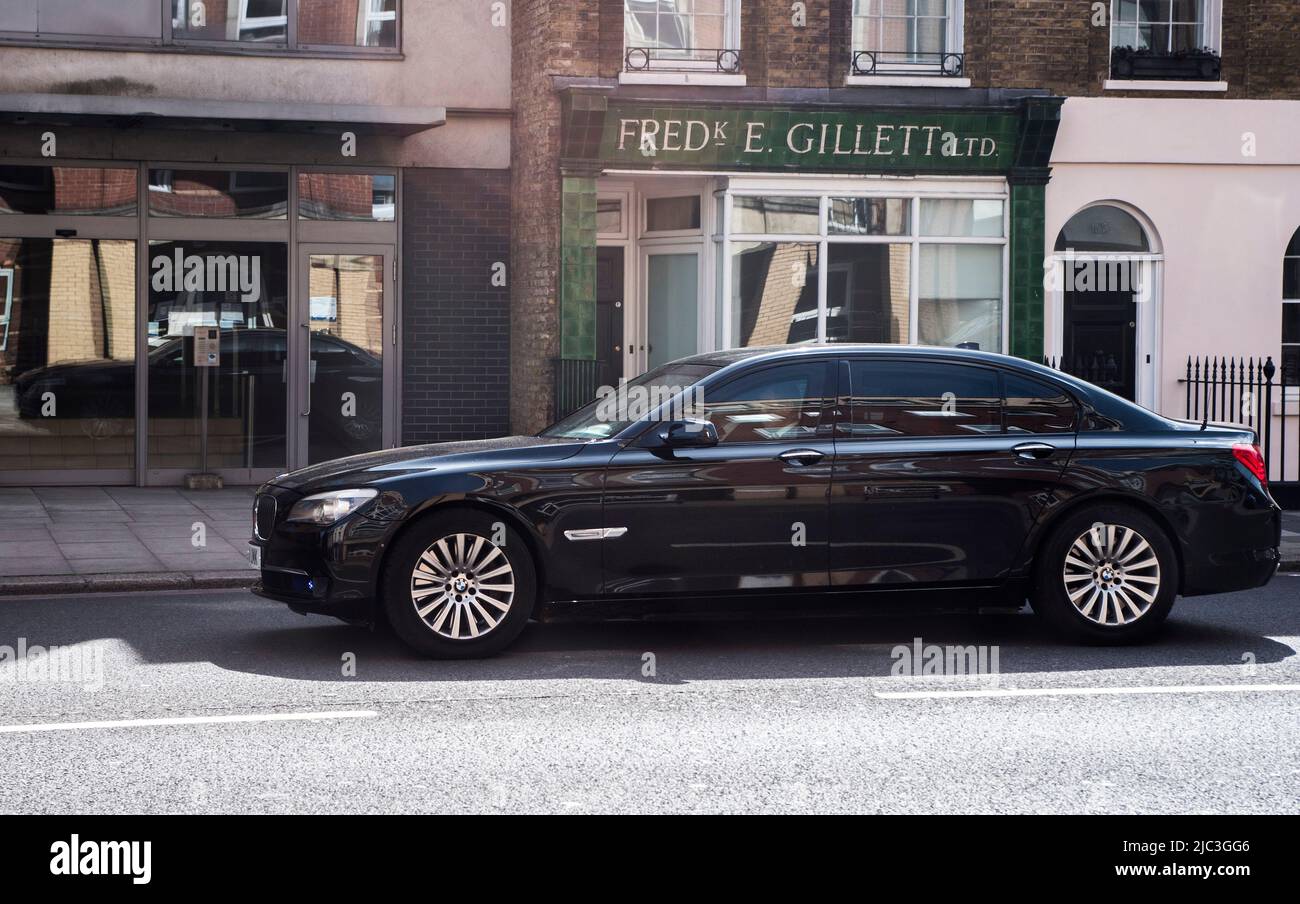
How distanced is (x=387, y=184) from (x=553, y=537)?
32.2 feet

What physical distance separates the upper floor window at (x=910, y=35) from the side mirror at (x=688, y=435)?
33.6 feet

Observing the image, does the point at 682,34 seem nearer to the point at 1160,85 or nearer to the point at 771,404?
the point at 1160,85

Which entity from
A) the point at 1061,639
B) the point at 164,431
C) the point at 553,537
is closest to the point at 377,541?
the point at 553,537

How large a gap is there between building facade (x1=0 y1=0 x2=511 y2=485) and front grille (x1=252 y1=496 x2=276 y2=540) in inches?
320

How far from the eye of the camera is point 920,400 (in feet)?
28.7

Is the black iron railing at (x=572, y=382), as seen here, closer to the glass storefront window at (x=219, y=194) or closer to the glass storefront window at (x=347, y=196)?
the glass storefront window at (x=347, y=196)

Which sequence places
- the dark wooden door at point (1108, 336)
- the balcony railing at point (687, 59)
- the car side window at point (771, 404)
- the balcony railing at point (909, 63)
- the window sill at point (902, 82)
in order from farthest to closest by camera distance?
the dark wooden door at point (1108, 336), the balcony railing at point (909, 63), the window sill at point (902, 82), the balcony railing at point (687, 59), the car side window at point (771, 404)

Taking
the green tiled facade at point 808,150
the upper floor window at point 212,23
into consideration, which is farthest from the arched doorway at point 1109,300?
the upper floor window at point 212,23

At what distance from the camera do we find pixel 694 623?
31.2 feet

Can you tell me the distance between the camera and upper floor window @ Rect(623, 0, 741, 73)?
17219mm

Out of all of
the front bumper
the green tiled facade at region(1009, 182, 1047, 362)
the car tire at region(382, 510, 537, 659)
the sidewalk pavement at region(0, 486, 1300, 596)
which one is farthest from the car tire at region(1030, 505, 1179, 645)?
the green tiled facade at region(1009, 182, 1047, 362)

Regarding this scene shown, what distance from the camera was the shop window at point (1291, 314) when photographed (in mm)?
18516

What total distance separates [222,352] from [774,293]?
18.7 ft

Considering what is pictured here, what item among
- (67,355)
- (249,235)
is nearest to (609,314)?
(249,235)
